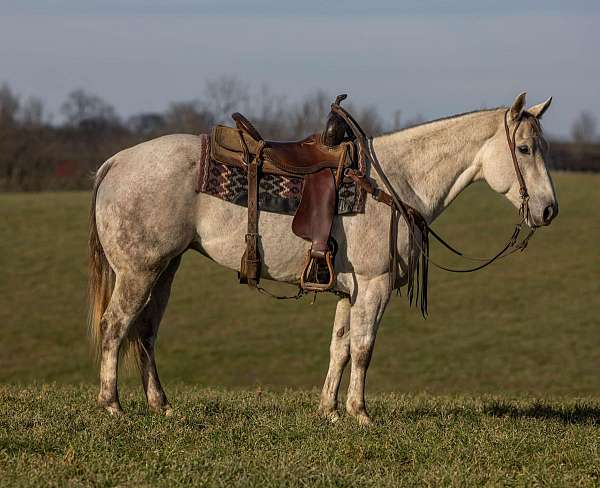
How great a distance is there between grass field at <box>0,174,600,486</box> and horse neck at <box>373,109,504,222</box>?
75.5 inches

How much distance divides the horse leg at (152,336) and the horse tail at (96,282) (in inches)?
12.8

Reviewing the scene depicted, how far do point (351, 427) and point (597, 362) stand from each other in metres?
19.3

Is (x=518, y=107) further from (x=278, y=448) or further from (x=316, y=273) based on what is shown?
(x=278, y=448)

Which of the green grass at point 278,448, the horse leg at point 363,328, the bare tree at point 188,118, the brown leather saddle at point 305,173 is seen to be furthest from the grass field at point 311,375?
the bare tree at point 188,118

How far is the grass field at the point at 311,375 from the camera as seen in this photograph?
5.82 metres

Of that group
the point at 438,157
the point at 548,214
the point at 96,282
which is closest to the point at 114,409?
the point at 96,282

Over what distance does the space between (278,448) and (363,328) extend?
5.13 ft

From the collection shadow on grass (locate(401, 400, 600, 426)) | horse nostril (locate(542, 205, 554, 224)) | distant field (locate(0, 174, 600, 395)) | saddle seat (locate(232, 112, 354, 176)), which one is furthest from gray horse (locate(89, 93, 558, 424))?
distant field (locate(0, 174, 600, 395))

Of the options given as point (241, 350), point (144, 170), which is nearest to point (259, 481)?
point (144, 170)

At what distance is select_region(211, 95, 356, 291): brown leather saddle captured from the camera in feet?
24.0

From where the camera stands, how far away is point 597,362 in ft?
80.6

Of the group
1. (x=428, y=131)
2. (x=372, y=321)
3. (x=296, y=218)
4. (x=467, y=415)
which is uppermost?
(x=428, y=131)

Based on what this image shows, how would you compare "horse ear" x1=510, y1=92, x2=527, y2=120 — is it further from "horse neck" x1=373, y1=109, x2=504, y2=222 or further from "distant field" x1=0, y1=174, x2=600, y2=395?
"distant field" x1=0, y1=174, x2=600, y2=395

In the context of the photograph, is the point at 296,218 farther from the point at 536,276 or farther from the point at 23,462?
the point at 536,276
